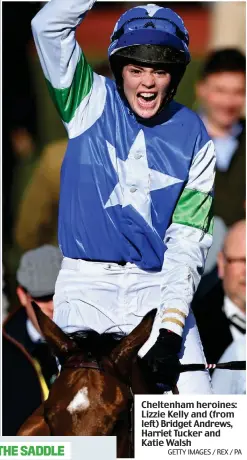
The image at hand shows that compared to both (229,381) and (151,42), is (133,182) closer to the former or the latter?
(151,42)

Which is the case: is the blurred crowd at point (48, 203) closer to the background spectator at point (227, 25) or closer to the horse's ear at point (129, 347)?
the background spectator at point (227, 25)

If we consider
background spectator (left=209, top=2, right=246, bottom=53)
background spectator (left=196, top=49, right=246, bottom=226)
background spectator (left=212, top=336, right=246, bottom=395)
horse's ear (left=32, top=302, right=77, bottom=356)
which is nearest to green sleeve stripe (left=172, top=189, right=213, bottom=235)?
horse's ear (left=32, top=302, right=77, bottom=356)

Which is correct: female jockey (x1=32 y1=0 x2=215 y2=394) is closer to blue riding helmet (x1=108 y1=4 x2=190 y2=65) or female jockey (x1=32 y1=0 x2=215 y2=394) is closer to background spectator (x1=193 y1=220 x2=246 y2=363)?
blue riding helmet (x1=108 y1=4 x2=190 y2=65)

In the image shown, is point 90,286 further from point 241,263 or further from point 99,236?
point 241,263

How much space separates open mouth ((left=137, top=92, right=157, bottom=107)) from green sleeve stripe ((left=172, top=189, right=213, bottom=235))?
0.44 m

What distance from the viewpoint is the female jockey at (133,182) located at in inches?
193

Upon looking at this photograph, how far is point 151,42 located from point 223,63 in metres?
2.58

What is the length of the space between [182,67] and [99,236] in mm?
856

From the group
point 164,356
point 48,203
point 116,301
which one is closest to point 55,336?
point 164,356

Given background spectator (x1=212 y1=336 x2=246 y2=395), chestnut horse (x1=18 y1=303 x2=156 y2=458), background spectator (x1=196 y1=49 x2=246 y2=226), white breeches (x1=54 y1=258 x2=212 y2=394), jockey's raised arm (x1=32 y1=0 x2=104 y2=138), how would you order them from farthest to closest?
1. background spectator (x1=196 y1=49 x2=246 y2=226)
2. background spectator (x1=212 y1=336 x2=246 y2=395)
3. white breeches (x1=54 y1=258 x2=212 y2=394)
4. jockey's raised arm (x1=32 y1=0 x2=104 y2=138)
5. chestnut horse (x1=18 y1=303 x2=156 y2=458)

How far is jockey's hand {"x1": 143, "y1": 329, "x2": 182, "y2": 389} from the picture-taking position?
461 centimetres

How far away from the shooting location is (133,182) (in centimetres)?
504

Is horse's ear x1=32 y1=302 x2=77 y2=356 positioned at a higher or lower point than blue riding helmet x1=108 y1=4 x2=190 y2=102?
lower

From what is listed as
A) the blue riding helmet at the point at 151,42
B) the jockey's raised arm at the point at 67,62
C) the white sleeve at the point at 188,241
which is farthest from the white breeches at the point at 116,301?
the blue riding helmet at the point at 151,42
